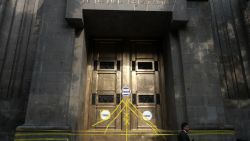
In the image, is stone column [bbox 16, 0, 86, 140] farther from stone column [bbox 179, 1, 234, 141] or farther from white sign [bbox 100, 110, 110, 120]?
stone column [bbox 179, 1, 234, 141]

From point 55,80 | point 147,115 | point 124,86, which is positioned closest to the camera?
point 55,80

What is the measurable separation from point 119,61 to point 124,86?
1.38 meters

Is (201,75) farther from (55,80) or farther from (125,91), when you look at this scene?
(55,80)

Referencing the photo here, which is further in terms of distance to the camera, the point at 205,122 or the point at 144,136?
the point at 144,136

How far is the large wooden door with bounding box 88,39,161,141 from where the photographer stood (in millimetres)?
10922

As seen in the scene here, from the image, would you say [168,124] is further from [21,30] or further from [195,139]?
[21,30]

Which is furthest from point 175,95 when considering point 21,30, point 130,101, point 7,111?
point 21,30

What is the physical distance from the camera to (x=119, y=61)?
39.4ft

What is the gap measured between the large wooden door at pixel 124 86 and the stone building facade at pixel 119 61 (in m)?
0.24

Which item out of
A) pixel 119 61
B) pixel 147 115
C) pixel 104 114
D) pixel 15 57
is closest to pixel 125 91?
pixel 104 114

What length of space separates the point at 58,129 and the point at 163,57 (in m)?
6.15

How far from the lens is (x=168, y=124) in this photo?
35.3 feet

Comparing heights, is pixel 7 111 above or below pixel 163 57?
below

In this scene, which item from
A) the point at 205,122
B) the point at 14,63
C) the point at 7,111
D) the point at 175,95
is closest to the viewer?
the point at 205,122
